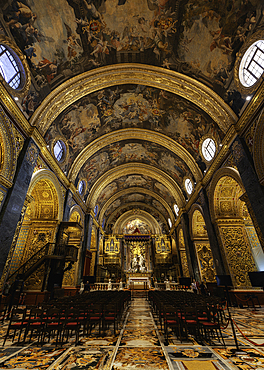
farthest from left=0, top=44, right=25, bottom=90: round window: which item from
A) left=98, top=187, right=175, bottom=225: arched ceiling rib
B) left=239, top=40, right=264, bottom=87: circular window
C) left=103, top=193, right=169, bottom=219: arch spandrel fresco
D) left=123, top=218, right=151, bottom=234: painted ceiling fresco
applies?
left=123, top=218, right=151, bottom=234: painted ceiling fresco

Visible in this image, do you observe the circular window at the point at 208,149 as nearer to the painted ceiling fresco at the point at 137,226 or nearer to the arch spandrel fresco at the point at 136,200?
the arch spandrel fresco at the point at 136,200

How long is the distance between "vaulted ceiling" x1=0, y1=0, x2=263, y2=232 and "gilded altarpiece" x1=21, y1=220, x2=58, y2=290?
4402 mm

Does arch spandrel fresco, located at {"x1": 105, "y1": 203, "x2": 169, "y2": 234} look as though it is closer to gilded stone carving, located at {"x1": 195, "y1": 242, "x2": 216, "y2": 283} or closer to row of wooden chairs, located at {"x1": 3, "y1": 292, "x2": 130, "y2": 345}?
gilded stone carving, located at {"x1": 195, "y1": 242, "x2": 216, "y2": 283}

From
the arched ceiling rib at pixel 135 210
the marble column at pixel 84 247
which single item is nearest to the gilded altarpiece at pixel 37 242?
the marble column at pixel 84 247

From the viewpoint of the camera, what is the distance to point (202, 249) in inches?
666

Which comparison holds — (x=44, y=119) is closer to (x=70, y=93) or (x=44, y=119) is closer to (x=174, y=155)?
(x=70, y=93)

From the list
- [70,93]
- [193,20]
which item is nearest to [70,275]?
[70,93]

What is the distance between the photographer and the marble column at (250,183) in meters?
8.00

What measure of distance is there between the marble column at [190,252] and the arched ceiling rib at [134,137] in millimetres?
5467

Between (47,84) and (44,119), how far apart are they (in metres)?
2.02

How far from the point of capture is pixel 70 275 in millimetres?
15664

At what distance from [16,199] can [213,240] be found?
1212cm

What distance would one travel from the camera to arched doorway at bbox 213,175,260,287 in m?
11.2

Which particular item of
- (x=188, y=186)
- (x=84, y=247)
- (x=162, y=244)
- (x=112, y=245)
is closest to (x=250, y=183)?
(x=188, y=186)
